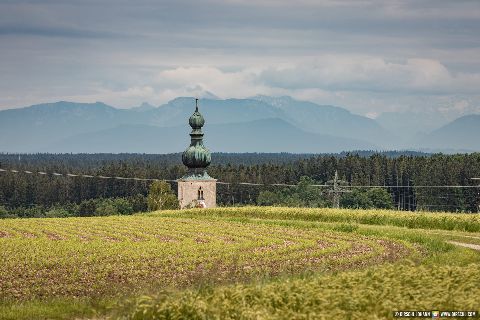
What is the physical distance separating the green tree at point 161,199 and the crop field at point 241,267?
61.1m

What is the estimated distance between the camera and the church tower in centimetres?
10444

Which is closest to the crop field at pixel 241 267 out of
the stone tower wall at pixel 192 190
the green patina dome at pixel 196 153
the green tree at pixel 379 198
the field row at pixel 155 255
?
the field row at pixel 155 255

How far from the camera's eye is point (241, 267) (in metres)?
33.2

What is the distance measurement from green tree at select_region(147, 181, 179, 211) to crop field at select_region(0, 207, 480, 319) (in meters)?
61.1

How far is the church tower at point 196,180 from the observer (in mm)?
→ 104438

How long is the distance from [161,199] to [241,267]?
9997 centimetres

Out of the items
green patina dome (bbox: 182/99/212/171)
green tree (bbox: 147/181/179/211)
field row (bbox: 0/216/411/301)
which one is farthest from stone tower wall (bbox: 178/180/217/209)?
field row (bbox: 0/216/411/301)

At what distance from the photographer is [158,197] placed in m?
136

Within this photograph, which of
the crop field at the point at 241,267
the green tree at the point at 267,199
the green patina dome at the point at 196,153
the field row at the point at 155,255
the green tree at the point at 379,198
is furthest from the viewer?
the green tree at the point at 267,199

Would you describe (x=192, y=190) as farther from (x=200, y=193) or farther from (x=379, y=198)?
(x=379, y=198)

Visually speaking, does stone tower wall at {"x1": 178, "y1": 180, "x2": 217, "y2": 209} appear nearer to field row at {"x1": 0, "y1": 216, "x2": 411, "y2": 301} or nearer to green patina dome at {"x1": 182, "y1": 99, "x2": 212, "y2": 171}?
green patina dome at {"x1": 182, "y1": 99, "x2": 212, "y2": 171}

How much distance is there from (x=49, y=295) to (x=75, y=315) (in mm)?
3136

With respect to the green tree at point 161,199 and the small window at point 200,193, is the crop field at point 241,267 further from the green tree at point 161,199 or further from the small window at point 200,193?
the green tree at point 161,199

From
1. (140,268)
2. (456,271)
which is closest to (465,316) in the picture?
(456,271)
